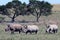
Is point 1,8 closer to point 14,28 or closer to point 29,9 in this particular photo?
point 29,9

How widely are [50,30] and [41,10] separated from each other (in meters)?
49.7

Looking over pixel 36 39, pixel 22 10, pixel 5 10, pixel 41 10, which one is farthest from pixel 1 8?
pixel 36 39

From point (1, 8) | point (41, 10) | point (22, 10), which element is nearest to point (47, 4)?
point (41, 10)

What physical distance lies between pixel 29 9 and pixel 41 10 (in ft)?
11.2

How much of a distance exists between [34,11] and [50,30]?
49.9m

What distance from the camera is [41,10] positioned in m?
77.4

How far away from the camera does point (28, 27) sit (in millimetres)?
26750

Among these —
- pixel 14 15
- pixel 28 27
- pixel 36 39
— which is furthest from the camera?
pixel 14 15

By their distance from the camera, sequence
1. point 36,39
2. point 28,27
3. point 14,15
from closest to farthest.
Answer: point 36,39
point 28,27
point 14,15

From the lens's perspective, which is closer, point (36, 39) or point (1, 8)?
point (36, 39)

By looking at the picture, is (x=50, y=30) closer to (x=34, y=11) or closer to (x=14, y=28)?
(x=14, y=28)

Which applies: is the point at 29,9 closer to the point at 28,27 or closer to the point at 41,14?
the point at 41,14

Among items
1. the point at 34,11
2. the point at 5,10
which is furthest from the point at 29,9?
the point at 5,10

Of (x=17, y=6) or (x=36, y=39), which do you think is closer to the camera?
(x=36, y=39)
